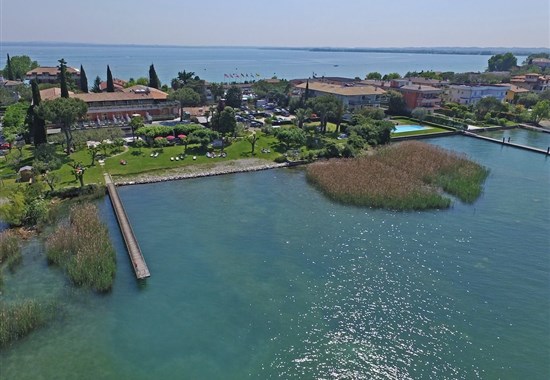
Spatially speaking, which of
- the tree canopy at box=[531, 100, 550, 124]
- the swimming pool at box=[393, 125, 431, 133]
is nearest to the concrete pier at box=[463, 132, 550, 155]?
the swimming pool at box=[393, 125, 431, 133]

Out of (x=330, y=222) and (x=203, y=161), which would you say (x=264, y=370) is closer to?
(x=330, y=222)

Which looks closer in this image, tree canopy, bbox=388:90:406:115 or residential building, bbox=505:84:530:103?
tree canopy, bbox=388:90:406:115

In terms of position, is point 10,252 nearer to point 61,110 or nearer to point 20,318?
point 20,318

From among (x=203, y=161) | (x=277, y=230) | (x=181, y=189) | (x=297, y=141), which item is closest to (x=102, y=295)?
(x=277, y=230)

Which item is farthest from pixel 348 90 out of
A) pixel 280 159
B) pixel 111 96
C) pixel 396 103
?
pixel 111 96

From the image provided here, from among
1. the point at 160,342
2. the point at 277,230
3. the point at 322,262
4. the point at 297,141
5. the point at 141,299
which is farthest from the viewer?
the point at 297,141

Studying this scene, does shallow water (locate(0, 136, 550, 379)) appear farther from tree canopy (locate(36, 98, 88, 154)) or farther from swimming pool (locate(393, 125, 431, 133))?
swimming pool (locate(393, 125, 431, 133))

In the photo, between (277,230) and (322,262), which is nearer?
(322,262)
